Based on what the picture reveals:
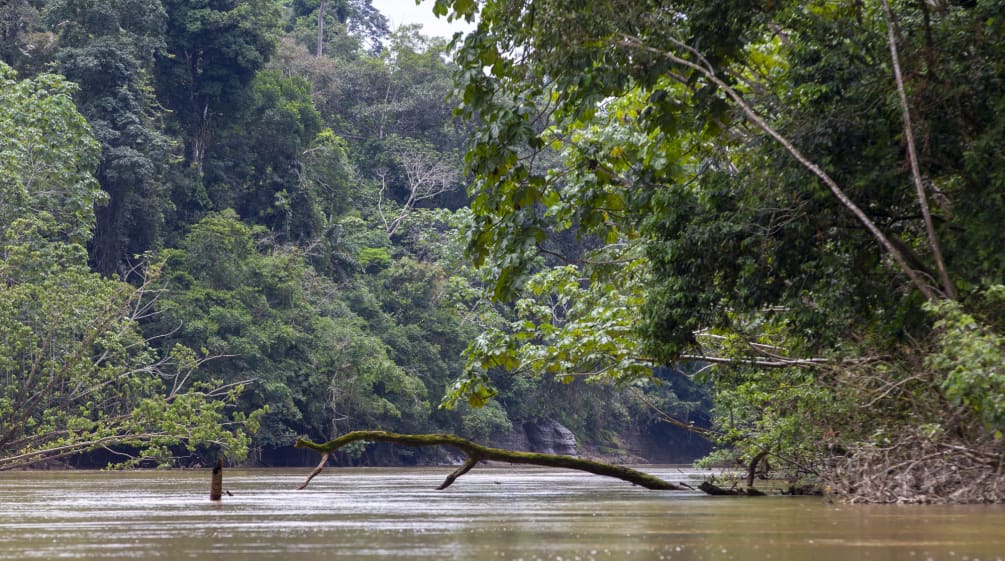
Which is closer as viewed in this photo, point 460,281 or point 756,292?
point 756,292

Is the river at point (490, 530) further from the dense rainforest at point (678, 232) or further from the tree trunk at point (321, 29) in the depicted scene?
the tree trunk at point (321, 29)

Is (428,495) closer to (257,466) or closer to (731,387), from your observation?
(731,387)

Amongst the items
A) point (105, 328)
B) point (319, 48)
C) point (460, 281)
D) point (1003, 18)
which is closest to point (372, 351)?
point (460, 281)

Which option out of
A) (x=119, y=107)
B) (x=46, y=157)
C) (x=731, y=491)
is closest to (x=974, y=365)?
(x=731, y=491)

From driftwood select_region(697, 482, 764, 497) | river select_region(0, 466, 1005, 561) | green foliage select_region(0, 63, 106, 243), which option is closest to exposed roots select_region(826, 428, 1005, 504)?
river select_region(0, 466, 1005, 561)

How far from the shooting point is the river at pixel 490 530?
5.78 meters

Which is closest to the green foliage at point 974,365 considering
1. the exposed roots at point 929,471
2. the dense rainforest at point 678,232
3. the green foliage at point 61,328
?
the dense rainforest at point 678,232

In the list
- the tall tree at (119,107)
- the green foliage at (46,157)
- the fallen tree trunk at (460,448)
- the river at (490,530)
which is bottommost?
the river at (490,530)

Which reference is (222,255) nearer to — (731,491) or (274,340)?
(274,340)

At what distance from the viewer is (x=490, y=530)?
24.3 ft

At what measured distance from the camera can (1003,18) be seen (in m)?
9.26

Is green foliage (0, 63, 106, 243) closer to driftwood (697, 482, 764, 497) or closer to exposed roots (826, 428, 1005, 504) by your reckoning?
driftwood (697, 482, 764, 497)

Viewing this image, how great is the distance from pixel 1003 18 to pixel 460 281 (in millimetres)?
27008

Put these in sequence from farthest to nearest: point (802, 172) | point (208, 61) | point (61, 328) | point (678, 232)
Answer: point (208, 61), point (61, 328), point (678, 232), point (802, 172)
